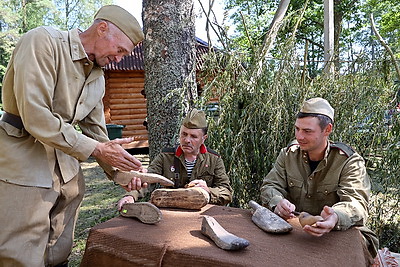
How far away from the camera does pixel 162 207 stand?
230cm

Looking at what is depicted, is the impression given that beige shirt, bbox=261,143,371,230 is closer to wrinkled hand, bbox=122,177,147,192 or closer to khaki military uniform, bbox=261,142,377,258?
khaki military uniform, bbox=261,142,377,258

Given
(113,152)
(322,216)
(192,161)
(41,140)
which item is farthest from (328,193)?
(41,140)

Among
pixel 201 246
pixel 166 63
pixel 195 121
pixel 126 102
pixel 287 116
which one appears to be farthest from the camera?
pixel 126 102

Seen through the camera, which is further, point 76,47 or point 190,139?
point 190,139

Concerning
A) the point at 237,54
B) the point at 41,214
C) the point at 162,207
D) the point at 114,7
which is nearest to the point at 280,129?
the point at 237,54

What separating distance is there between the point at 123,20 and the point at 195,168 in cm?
136

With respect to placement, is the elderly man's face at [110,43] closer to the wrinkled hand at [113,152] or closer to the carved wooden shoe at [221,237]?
the wrinkled hand at [113,152]

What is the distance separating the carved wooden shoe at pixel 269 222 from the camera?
6.03 ft

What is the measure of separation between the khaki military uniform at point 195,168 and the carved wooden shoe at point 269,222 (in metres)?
0.82

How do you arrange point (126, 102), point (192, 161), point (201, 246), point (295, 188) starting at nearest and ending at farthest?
1. point (201, 246)
2. point (295, 188)
3. point (192, 161)
4. point (126, 102)

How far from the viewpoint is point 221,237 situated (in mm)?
1654

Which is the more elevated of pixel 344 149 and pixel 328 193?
pixel 344 149

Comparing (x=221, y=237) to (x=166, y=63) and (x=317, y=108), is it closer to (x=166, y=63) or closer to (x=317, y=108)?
(x=317, y=108)

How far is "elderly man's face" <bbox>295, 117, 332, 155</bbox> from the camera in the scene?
7.66 feet
